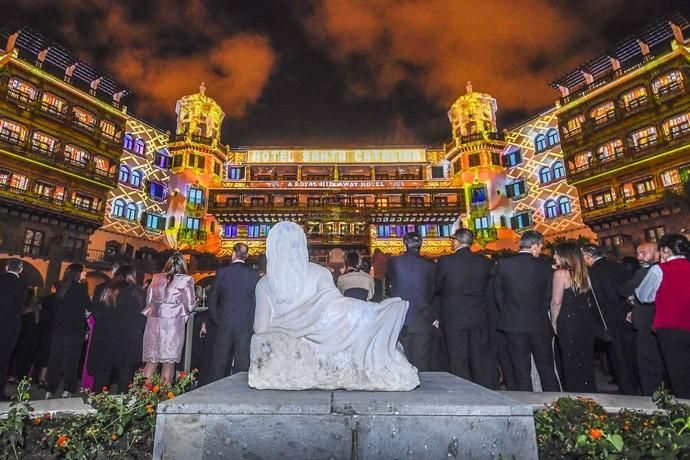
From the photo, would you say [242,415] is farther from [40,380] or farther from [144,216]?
[144,216]

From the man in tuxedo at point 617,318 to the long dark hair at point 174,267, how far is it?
6340 millimetres

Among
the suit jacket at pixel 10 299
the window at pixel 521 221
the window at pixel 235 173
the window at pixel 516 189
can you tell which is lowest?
the suit jacket at pixel 10 299

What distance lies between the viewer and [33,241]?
26.5 meters

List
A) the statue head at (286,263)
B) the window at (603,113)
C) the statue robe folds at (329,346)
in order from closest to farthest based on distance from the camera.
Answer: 1. the statue robe folds at (329,346)
2. the statue head at (286,263)
3. the window at (603,113)

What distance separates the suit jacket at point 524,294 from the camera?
4.81 metres

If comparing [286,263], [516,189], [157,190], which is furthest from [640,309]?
[157,190]

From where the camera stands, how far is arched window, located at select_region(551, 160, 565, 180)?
32.2 meters

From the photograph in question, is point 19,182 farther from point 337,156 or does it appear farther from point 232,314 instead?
point 232,314

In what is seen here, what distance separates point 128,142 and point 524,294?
1532 inches

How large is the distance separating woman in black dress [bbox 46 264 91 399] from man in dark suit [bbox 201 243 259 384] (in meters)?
2.55

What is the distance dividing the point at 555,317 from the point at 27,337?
9.71 metres

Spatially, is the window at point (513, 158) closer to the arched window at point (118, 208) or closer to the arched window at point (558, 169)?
the arched window at point (558, 169)

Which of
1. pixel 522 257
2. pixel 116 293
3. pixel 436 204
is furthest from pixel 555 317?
pixel 436 204

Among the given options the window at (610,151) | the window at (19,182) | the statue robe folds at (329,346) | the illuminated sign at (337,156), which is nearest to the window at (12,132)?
the window at (19,182)
